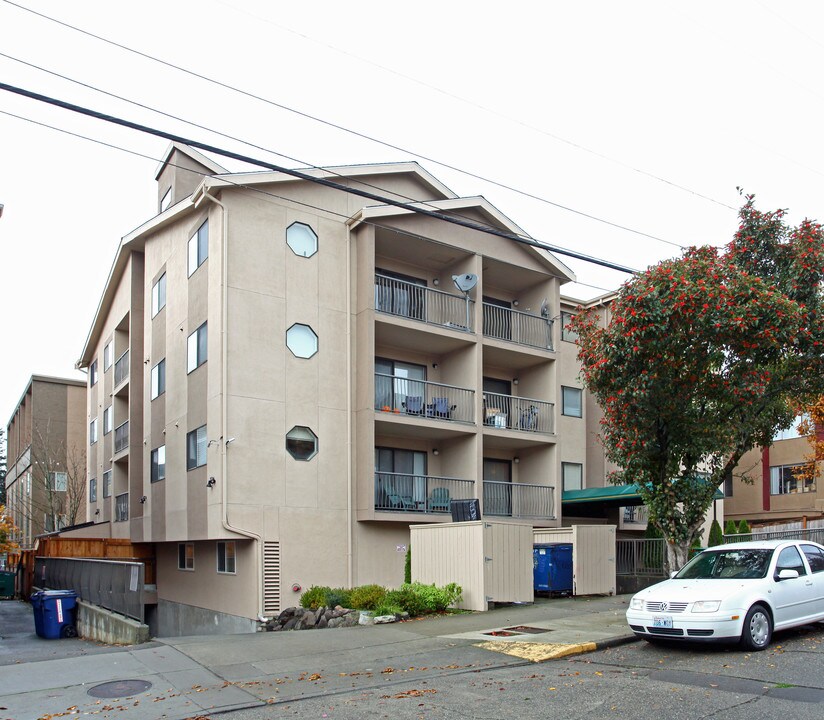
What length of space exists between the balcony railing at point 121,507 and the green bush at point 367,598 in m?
13.7

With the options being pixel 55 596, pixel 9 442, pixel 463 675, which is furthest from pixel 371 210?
pixel 9 442

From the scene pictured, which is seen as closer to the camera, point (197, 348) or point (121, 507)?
point (197, 348)

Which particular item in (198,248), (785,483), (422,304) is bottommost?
(785,483)

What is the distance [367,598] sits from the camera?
17.9m

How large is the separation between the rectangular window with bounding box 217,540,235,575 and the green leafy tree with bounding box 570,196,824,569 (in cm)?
1046

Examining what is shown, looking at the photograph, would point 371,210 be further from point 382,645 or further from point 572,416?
point 382,645

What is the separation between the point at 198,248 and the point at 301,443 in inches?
239

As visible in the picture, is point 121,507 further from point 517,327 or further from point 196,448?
point 517,327

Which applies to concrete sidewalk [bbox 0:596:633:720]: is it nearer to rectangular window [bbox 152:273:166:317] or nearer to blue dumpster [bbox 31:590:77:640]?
blue dumpster [bbox 31:590:77:640]

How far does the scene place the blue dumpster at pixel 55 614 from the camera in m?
19.6

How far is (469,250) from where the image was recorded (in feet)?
80.7

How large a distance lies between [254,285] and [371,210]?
374 cm

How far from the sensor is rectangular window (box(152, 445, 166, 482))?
24.9m

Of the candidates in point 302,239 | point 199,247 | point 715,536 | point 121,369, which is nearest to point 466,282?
point 302,239
